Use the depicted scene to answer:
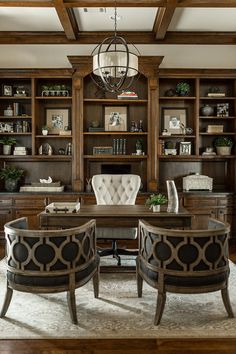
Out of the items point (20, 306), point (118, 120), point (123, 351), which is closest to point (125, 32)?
point (118, 120)

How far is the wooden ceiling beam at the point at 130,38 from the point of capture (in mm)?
5352

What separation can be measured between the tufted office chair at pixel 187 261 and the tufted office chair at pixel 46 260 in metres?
0.58

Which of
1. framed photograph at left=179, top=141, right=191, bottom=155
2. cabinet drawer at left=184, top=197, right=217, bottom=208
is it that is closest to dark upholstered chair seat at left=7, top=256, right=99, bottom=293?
cabinet drawer at left=184, top=197, right=217, bottom=208

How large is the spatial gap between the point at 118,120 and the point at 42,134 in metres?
1.24

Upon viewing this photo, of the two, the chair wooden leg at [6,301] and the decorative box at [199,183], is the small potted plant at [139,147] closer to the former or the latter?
the decorative box at [199,183]

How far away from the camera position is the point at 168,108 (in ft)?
18.9

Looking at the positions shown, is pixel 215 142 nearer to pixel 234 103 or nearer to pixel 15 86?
pixel 234 103

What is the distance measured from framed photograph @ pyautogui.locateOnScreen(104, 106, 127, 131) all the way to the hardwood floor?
381cm

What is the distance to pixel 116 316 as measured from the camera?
276 cm

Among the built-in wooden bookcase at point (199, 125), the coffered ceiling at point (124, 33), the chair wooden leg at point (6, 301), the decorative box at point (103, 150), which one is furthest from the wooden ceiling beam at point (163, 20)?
the chair wooden leg at point (6, 301)

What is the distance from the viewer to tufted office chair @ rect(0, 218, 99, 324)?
2539 millimetres

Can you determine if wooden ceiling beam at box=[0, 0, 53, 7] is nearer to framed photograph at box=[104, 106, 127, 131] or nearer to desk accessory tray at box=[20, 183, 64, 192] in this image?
framed photograph at box=[104, 106, 127, 131]

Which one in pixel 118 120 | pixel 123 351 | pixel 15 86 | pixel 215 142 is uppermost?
pixel 15 86

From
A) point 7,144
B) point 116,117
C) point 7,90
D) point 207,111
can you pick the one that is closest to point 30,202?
point 7,144
